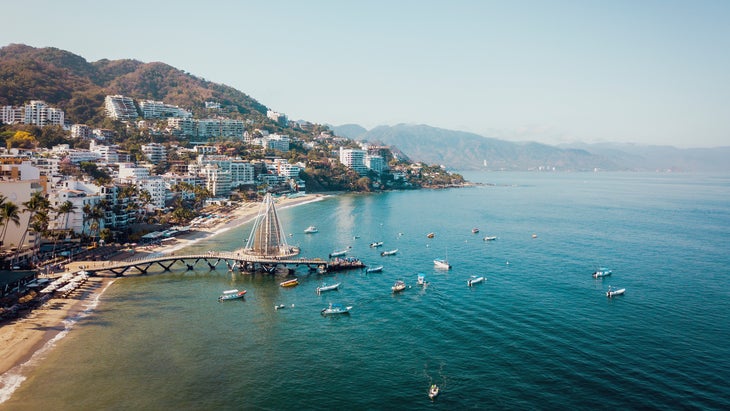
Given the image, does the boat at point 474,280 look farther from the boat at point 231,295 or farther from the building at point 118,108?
the building at point 118,108

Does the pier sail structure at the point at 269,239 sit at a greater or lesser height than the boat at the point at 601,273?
greater

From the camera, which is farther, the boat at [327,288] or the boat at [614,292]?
the boat at [327,288]

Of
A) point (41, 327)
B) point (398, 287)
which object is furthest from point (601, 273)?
point (41, 327)

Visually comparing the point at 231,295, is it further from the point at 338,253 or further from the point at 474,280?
the point at 474,280

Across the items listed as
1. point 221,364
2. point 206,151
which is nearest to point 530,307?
point 221,364

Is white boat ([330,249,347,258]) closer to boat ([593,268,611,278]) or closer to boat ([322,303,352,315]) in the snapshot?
boat ([322,303,352,315])

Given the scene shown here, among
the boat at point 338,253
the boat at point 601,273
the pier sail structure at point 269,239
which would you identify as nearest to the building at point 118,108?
the boat at point 338,253
